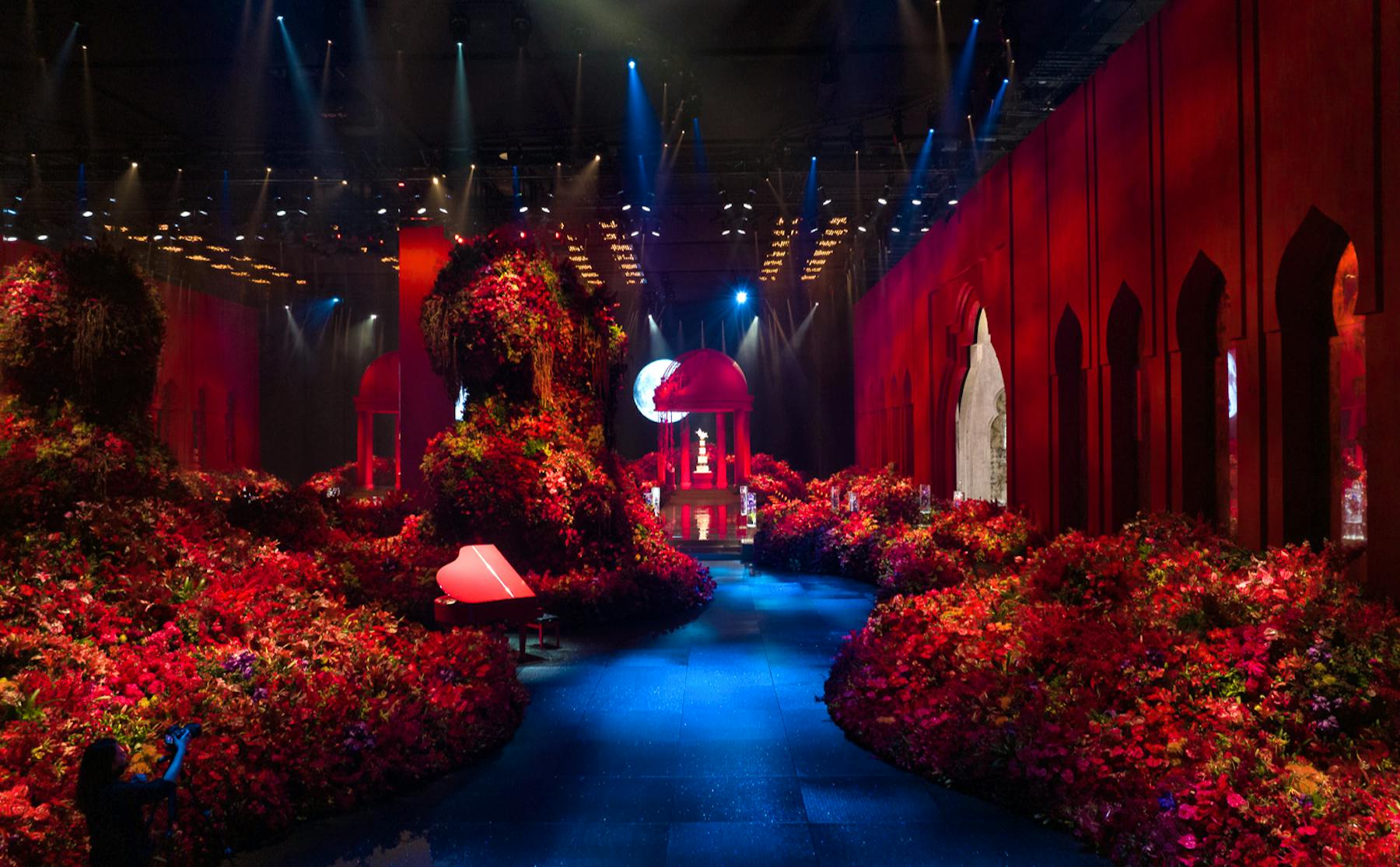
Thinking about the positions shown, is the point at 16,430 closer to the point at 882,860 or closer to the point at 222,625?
the point at 222,625

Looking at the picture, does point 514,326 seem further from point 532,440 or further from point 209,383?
point 209,383

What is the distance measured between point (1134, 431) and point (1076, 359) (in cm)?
124

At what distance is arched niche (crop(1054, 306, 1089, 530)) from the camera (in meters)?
8.79

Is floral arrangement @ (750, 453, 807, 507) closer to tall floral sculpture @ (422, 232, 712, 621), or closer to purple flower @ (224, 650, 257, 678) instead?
tall floral sculpture @ (422, 232, 712, 621)

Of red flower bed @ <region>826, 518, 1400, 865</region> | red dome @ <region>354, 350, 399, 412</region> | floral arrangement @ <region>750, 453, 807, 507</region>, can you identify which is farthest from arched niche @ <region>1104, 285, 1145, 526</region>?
red dome @ <region>354, 350, 399, 412</region>

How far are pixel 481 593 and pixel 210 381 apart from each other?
625 inches

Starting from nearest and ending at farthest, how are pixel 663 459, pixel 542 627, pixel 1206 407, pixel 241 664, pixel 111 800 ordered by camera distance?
pixel 111 800 < pixel 241 664 < pixel 1206 407 < pixel 542 627 < pixel 663 459

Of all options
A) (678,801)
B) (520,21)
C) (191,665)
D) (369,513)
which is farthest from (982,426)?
(191,665)

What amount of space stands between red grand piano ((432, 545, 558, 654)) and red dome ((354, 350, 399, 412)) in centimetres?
1303

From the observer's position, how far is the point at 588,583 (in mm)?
9141

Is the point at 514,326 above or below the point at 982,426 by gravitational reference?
above

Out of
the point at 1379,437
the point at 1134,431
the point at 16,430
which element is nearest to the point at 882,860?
the point at 1379,437

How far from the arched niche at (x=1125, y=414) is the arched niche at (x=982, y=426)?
15.6ft

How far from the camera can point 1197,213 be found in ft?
20.5
